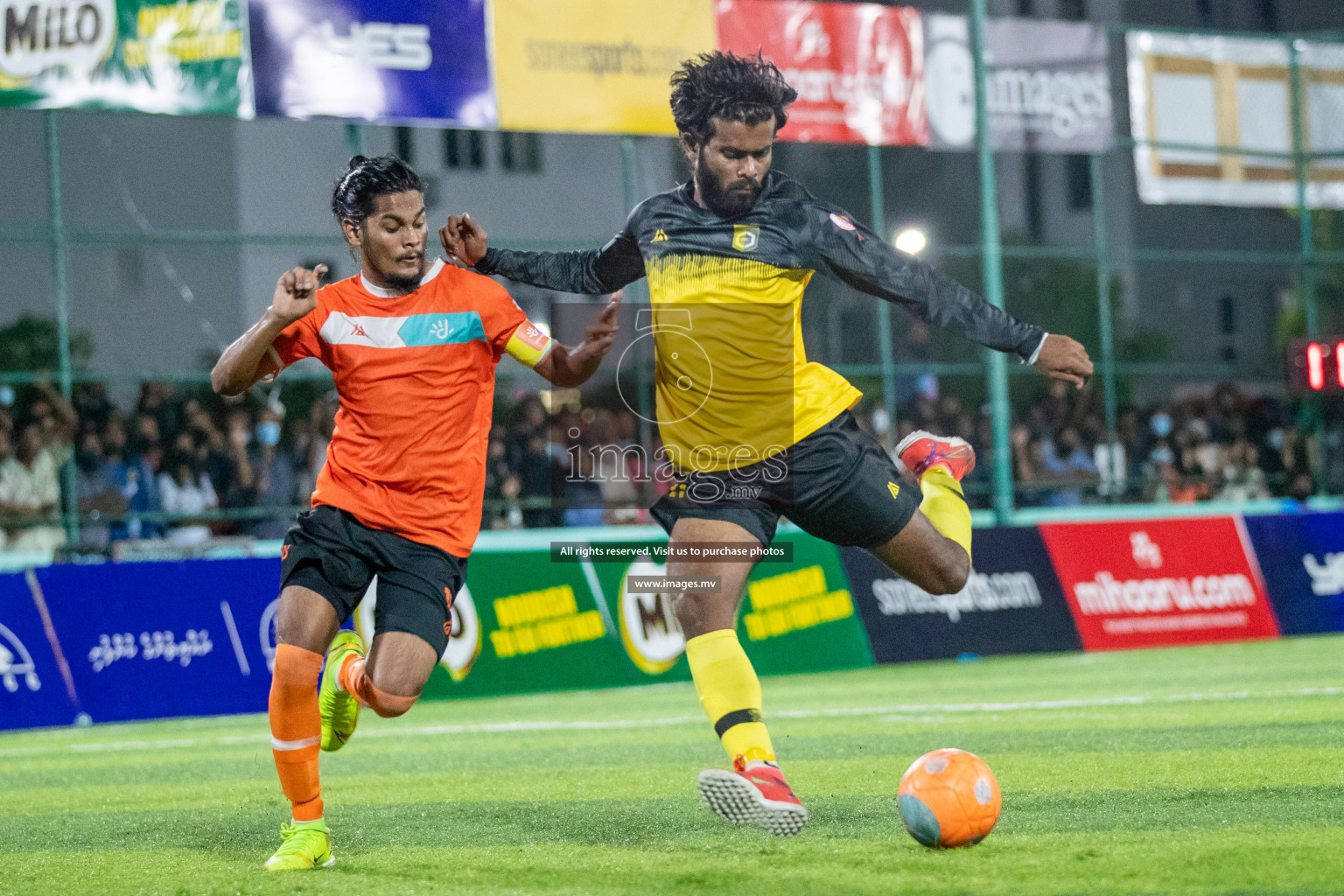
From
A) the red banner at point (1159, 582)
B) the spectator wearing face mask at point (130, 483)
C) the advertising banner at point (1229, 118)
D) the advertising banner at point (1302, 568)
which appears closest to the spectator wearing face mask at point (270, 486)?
the spectator wearing face mask at point (130, 483)

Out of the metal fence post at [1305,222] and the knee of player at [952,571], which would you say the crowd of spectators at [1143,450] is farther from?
the knee of player at [952,571]

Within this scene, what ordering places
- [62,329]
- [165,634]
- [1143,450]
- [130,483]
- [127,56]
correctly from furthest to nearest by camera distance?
1. [1143,450]
2. [62,329]
3. [127,56]
4. [130,483]
5. [165,634]

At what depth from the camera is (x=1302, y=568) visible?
16234 mm

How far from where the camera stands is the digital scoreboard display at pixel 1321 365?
16.8m

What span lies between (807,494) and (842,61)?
1403 cm

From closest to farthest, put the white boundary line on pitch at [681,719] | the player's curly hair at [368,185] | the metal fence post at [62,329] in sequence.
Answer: the player's curly hair at [368,185] → the white boundary line on pitch at [681,719] → the metal fence post at [62,329]

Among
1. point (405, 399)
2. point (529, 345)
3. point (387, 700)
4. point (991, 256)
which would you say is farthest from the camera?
point (991, 256)

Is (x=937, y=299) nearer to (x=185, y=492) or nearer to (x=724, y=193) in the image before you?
(x=724, y=193)

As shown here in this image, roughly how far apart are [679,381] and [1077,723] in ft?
14.6

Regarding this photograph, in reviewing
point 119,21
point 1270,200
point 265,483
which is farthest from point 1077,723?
point 1270,200

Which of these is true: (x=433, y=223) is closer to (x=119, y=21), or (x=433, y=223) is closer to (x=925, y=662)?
(x=119, y=21)

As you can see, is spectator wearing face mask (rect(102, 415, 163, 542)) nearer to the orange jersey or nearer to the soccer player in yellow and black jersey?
the orange jersey

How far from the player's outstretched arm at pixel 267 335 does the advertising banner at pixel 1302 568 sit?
1286cm

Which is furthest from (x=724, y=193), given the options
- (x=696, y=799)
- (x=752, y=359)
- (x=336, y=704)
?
(x=696, y=799)
